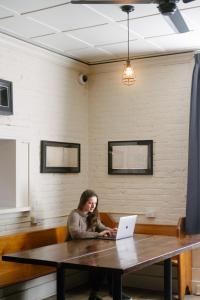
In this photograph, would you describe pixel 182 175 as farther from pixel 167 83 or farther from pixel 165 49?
pixel 165 49

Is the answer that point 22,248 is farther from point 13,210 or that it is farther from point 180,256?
point 180,256

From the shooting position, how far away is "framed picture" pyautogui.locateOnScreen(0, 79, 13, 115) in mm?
5223

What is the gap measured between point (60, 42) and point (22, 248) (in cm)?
231

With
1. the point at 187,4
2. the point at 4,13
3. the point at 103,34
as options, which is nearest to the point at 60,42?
the point at 103,34

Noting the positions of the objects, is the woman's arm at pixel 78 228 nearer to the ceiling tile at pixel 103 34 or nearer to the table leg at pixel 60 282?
the table leg at pixel 60 282

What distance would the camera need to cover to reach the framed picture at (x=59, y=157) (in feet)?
19.3

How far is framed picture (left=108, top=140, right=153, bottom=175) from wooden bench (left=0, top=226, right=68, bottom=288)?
1.30 metres

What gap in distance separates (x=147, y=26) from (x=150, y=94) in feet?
4.83

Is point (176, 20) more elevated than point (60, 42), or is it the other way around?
point (60, 42)

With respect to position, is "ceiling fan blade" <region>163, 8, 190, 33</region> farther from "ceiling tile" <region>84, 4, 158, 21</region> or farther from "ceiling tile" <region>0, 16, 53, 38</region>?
"ceiling tile" <region>0, 16, 53, 38</region>

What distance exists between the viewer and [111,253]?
4281 millimetres

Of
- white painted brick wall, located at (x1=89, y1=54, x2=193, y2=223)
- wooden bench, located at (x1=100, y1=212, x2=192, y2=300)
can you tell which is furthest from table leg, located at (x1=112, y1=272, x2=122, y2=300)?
white painted brick wall, located at (x1=89, y1=54, x2=193, y2=223)

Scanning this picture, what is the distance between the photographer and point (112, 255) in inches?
165

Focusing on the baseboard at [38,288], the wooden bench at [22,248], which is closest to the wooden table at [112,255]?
the wooden bench at [22,248]
